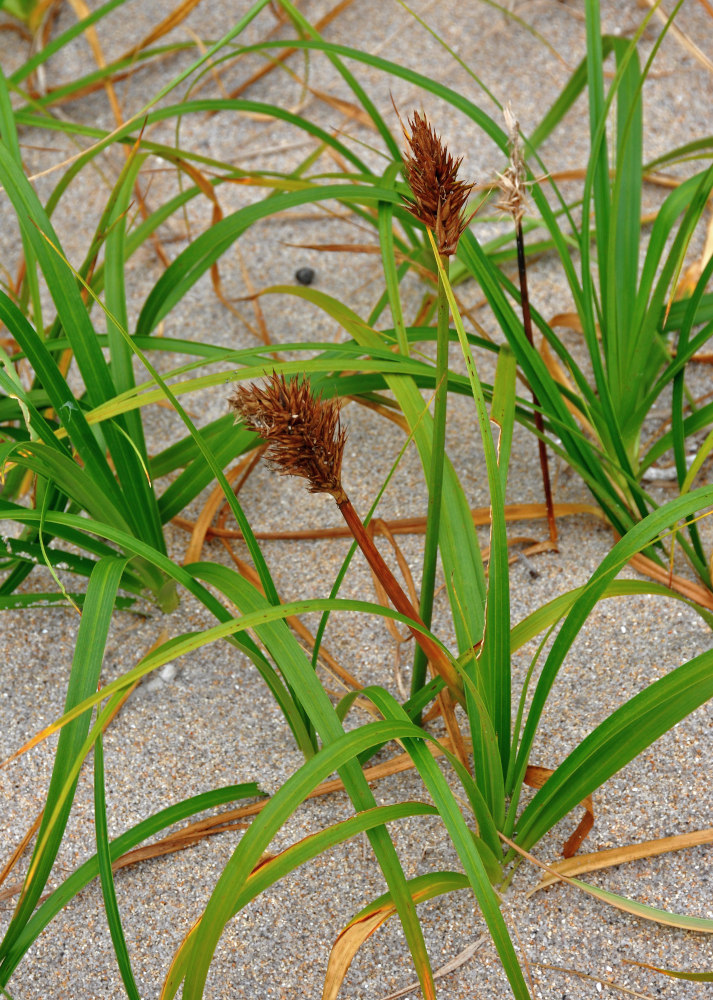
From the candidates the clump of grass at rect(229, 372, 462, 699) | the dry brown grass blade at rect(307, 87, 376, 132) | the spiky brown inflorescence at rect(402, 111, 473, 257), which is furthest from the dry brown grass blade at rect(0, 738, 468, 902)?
the dry brown grass blade at rect(307, 87, 376, 132)

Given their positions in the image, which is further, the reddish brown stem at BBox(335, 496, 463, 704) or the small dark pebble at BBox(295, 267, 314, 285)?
the small dark pebble at BBox(295, 267, 314, 285)

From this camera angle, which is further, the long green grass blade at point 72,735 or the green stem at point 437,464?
the long green grass blade at point 72,735

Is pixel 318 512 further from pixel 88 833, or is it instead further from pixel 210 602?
pixel 88 833

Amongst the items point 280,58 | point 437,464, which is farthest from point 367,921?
point 280,58

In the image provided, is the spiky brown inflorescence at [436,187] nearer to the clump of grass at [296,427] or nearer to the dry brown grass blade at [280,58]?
the clump of grass at [296,427]

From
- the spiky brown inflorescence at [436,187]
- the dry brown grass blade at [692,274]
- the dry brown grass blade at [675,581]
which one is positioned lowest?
the spiky brown inflorescence at [436,187]

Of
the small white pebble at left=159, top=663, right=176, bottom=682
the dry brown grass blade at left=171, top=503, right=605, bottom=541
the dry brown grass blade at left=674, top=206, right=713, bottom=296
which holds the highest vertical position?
the dry brown grass blade at left=674, top=206, right=713, bottom=296

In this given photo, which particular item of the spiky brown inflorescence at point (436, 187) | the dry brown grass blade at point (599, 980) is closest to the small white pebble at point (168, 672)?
the dry brown grass blade at point (599, 980)

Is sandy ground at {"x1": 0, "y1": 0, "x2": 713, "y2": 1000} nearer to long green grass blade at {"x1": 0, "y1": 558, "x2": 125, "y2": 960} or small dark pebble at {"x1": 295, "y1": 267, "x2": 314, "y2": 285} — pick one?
small dark pebble at {"x1": 295, "y1": 267, "x2": 314, "y2": 285}

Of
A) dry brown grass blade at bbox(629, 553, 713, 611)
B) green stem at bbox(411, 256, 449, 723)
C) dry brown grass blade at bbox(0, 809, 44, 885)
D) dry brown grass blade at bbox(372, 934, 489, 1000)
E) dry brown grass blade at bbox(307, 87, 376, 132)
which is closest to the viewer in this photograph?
green stem at bbox(411, 256, 449, 723)
